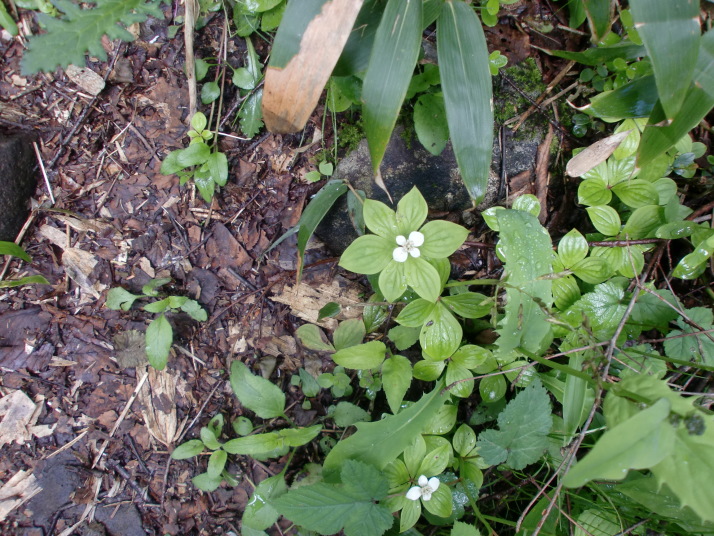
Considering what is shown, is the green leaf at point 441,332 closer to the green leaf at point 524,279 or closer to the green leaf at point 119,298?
the green leaf at point 524,279

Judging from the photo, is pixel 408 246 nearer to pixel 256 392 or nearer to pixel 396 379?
pixel 396 379

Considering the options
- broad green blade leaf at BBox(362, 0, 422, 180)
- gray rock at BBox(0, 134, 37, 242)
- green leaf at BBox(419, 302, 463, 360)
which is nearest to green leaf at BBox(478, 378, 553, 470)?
green leaf at BBox(419, 302, 463, 360)

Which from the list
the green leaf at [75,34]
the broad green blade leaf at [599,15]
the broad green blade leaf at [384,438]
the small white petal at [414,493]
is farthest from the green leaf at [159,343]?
the broad green blade leaf at [599,15]

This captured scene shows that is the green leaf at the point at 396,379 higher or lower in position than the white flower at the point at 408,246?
lower

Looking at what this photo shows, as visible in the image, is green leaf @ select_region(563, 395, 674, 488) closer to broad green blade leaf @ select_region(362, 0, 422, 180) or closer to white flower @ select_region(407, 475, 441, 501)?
white flower @ select_region(407, 475, 441, 501)

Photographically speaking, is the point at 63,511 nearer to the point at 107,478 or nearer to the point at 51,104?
the point at 107,478

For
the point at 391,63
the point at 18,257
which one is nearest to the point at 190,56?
the point at 391,63
